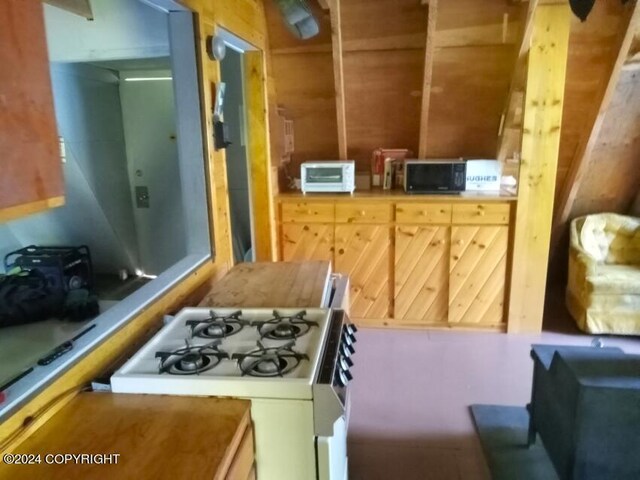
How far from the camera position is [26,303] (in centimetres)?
255

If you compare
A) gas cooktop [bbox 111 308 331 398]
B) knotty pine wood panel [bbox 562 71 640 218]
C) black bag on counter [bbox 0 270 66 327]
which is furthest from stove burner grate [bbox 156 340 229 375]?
knotty pine wood panel [bbox 562 71 640 218]

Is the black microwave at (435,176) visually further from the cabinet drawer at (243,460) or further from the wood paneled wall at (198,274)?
the cabinet drawer at (243,460)

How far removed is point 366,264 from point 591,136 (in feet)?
6.01

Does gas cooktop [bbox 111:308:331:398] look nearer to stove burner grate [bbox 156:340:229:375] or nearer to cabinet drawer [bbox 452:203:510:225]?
stove burner grate [bbox 156:340:229:375]

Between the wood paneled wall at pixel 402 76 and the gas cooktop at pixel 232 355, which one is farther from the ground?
the wood paneled wall at pixel 402 76

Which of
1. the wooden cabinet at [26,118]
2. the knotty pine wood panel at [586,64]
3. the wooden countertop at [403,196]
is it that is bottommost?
the wooden countertop at [403,196]

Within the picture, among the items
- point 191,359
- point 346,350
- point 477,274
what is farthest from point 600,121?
point 191,359

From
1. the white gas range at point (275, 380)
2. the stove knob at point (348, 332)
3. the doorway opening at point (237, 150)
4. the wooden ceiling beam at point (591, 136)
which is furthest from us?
the doorway opening at point (237, 150)

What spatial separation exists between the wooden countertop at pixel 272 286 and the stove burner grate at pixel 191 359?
37 cm

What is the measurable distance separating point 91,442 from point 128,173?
298cm

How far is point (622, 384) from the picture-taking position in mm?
1653

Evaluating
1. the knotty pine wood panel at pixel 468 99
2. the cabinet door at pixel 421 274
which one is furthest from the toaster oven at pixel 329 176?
the knotty pine wood panel at pixel 468 99

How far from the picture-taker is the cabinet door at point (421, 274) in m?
3.45

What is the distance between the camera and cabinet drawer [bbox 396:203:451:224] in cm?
338
